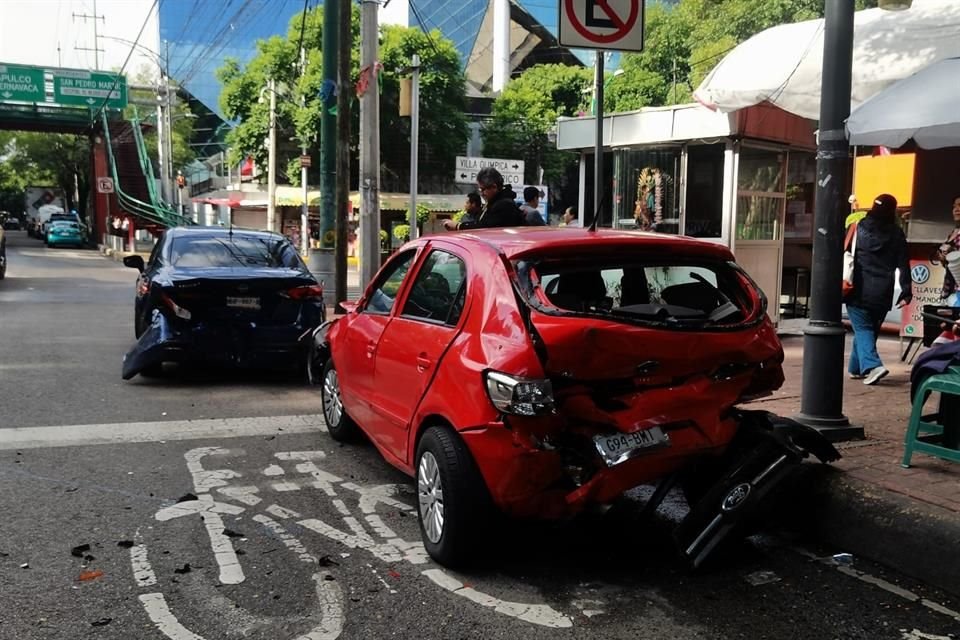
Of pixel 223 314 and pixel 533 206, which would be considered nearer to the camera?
pixel 223 314

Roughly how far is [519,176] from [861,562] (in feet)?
54.6

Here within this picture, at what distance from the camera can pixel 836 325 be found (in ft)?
17.4

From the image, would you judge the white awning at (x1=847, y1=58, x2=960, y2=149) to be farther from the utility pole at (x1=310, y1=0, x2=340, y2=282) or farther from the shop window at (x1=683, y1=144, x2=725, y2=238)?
the utility pole at (x1=310, y1=0, x2=340, y2=282)

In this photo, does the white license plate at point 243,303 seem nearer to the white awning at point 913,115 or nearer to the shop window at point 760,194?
the white awning at point 913,115

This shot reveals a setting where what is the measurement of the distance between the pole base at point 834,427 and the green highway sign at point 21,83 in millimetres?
50849

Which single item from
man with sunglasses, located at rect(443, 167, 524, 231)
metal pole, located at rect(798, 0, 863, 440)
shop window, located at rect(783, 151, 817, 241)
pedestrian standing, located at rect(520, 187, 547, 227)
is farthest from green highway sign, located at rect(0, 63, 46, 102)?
metal pole, located at rect(798, 0, 863, 440)

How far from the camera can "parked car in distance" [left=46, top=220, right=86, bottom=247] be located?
45.2m

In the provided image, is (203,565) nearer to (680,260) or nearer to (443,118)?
(680,260)

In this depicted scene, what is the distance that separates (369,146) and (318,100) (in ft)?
99.1

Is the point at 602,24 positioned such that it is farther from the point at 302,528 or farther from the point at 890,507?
the point at 302,528

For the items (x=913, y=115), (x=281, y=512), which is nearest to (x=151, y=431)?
(x=281, y=512)

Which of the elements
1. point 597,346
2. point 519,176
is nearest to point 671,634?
point 597,346

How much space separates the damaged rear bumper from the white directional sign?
11.4m

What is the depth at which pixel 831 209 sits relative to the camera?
17.3 ft
